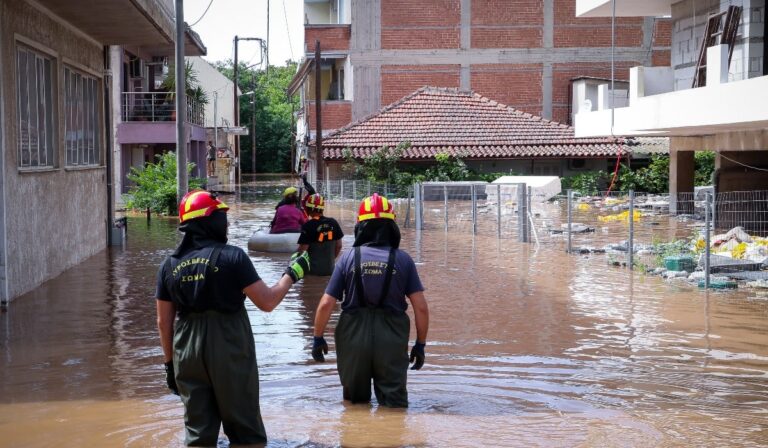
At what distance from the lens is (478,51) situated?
50281 mm

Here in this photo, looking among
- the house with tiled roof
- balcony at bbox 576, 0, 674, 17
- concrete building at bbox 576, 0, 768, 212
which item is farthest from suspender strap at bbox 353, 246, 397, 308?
the house with tiled roof

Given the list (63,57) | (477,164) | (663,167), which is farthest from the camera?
(477,164)

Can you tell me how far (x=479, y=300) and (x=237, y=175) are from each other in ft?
184

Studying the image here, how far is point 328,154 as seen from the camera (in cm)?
4428

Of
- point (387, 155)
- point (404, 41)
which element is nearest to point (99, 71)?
point (387, 155)

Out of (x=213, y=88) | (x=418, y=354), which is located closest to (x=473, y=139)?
(x=213, y=88)

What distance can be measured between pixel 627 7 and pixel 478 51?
21.0 meters

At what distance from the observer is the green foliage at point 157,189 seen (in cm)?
3450

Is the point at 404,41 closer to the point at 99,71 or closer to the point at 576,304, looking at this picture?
the point at 99,71

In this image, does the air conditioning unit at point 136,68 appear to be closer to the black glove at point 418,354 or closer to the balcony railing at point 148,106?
the balcony railing at point 148,106

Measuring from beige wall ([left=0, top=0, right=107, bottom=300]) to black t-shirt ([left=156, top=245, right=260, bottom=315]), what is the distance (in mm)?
8111

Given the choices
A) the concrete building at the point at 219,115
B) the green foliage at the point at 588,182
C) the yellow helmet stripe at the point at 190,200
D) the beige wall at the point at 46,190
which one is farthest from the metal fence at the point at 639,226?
the concrete building at the point at 219,115

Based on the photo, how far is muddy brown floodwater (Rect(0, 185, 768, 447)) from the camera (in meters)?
7.77

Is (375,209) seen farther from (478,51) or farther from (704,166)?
(478,51)
